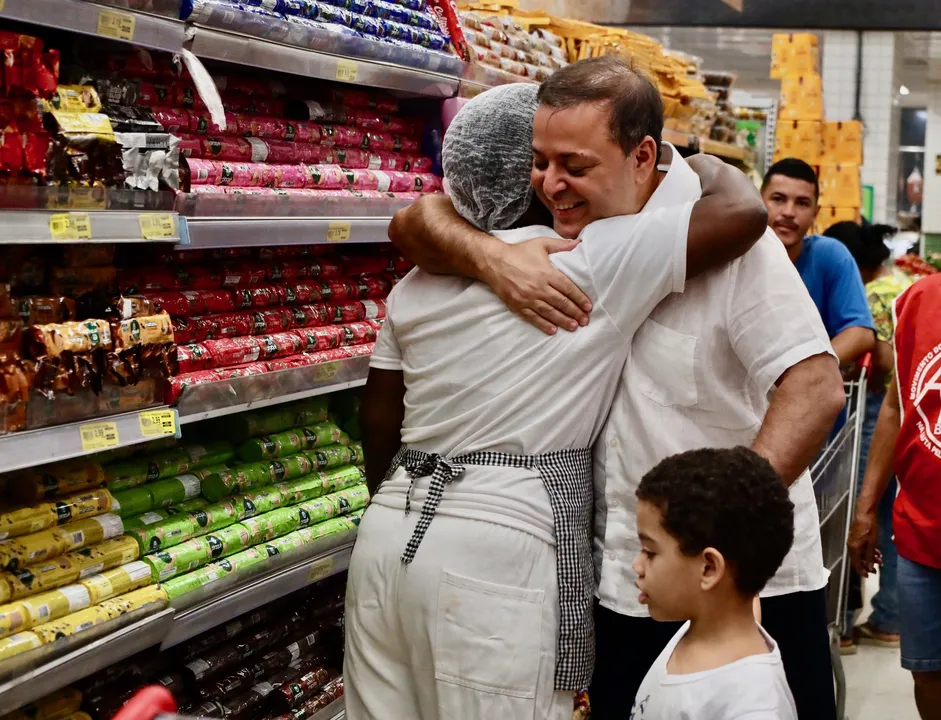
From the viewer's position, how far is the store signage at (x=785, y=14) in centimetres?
696

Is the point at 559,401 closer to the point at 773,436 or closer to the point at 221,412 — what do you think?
the point at 773,436

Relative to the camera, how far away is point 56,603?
229 cm

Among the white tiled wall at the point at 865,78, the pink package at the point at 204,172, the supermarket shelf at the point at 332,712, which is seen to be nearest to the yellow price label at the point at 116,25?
the pink package at the point at 204,172

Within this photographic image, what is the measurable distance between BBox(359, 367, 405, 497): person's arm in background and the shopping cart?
1.63 metres

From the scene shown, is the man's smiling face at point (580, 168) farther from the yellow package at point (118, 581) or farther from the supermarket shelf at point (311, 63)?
the yellow package at point (118, 581)

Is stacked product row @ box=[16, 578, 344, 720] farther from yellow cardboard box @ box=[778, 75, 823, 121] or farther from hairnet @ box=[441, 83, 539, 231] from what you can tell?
yellow cardboard box @ box=[778, 75, 823, 121]

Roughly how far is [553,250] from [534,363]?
191 mm

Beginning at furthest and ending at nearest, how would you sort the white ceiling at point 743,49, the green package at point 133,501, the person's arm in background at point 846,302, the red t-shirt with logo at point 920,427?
the white ceiling at point 743,49 → the person's arm in background at point 846,302 → the red t-shirt with logo at point 920,427 → the green package at point 133,501

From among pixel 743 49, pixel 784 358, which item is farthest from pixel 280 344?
pixel 743 49

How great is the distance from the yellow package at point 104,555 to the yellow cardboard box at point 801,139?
30.1 feet

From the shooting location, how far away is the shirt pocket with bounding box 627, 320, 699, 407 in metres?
1.93

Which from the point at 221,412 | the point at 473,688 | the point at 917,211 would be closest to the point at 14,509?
the point at 221,412

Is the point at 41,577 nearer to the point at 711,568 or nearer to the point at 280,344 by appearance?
the point at 280,344

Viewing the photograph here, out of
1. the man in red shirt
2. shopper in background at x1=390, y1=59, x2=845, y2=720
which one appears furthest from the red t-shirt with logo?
shopper in background at x1=390, y1=59, x2=845, y2=720
